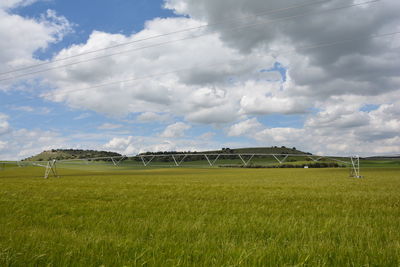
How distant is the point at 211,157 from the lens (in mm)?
142375

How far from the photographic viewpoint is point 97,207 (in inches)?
387

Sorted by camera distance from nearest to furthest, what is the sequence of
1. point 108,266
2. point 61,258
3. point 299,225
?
1. point 108,266
2. point 61,258
3. point 299,225

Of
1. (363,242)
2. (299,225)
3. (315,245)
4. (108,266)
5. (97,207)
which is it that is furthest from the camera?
A: (97,207)

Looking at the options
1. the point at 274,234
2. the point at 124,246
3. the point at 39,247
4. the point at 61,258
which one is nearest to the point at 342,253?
the point at 274,234

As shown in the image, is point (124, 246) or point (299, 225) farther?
point (299, 225)

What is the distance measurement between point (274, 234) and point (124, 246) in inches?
109

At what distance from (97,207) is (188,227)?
509cm

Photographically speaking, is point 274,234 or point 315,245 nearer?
point 315,245

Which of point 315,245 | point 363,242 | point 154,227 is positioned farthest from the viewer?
point 154,227

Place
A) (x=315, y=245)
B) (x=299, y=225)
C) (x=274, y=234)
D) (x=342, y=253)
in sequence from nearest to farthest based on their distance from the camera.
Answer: (x=342, y=253), (x=315, y=245), (x=274, y=234), (x=299, y=225)

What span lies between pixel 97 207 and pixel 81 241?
18.0 feet

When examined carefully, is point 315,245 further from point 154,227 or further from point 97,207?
point 97,207

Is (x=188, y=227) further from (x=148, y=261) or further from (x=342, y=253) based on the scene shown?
(x=342, y=253)

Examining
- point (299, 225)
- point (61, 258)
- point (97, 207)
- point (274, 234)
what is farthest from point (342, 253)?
point (97, 207)
